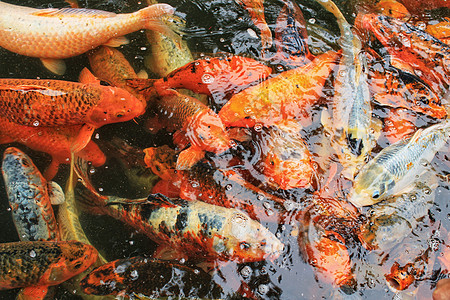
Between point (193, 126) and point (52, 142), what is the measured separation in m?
1.42

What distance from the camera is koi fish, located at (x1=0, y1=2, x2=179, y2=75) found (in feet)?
11.8

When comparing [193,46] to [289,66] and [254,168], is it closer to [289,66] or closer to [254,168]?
[289,66]

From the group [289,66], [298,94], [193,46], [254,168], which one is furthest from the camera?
[193,46]

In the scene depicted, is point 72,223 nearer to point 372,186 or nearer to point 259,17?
point 372,186

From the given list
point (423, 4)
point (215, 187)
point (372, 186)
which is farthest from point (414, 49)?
point (215, 187)

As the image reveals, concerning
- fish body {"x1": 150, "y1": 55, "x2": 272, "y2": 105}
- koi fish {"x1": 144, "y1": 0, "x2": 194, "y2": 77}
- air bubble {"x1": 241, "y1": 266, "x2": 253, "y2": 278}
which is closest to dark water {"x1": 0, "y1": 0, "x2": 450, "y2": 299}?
air bubble {"x1": 241, "y1": 266, "x2": 253, "y2": 278}

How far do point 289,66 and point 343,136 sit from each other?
1069 millimetres

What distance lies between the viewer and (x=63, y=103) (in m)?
3.23

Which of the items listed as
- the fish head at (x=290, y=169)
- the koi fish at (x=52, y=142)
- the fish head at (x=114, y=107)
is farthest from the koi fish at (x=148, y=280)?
the fish head at (x=114, y=107)

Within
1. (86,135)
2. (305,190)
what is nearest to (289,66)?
(305,190)

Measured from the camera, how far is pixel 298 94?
3.46 meters

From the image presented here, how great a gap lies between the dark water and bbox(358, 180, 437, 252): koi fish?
9 centimetres

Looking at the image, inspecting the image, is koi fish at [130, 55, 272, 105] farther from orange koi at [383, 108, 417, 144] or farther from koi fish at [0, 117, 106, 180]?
orange koi at [383, 108, 417, 144]

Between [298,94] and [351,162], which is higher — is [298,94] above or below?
above
